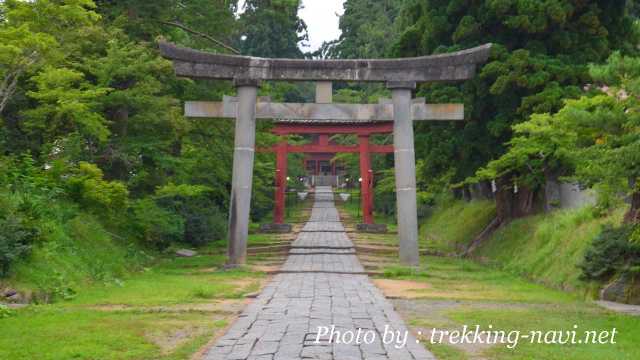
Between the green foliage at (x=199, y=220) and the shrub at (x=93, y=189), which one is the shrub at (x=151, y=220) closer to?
the shrub at (x=93, y=189)

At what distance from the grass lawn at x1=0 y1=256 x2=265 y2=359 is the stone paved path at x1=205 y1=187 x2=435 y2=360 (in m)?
0.45

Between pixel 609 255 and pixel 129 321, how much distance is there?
8.31m

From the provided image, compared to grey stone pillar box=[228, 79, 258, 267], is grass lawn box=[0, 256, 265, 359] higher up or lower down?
lower down

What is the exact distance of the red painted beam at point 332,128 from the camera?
36.2 metres

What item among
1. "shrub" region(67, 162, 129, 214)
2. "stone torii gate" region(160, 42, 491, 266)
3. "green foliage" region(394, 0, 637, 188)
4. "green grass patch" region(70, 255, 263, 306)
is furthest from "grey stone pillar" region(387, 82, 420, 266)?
"shrub" region(67, 162, 129, 214)

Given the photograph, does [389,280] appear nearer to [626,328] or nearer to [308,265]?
[308,265]

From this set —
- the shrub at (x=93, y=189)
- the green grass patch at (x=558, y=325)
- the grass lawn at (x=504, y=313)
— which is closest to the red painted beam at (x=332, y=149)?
the grass lawn at (x=504, y=313)

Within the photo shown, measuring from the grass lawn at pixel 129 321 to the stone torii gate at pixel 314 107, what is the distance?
3.54m

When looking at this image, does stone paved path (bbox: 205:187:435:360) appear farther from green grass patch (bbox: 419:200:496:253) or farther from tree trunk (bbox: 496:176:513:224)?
green grass patch (bbox: 419:200:496:253)

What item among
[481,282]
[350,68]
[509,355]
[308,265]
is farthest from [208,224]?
[509,355]

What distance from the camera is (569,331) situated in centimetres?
1008

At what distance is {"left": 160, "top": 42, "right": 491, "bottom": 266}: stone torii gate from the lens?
19.8 m

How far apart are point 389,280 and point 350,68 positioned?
5810mm

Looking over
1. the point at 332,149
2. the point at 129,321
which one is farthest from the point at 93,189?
the point at 332,149
